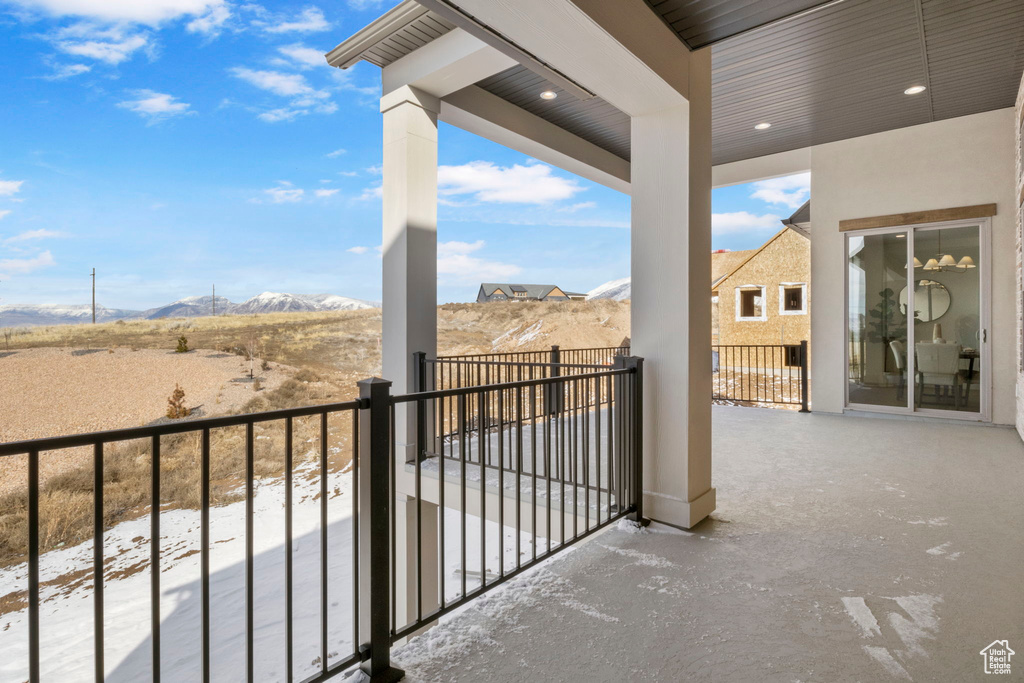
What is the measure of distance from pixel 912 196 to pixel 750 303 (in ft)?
34.2

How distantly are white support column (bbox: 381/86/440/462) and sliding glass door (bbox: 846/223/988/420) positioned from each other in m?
5.12

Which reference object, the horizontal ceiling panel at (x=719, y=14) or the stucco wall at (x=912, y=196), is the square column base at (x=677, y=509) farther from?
the stucco wall at (x=912, y=196)

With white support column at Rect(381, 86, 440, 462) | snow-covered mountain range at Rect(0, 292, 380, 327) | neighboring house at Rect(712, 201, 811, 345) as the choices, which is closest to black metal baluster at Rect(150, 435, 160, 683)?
white support column at Rect(381, 86, 440, 462)

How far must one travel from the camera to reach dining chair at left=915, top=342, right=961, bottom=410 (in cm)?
535

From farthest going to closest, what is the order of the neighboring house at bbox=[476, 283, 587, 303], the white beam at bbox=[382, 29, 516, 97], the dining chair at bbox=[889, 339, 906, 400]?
1. the neighboring house at bbox=[476, 283, 587, 303]
2. the dining chair at bbox=[889, 339, 906, 400]
3. the white beam at bbox=[382, 29, 516, 97]

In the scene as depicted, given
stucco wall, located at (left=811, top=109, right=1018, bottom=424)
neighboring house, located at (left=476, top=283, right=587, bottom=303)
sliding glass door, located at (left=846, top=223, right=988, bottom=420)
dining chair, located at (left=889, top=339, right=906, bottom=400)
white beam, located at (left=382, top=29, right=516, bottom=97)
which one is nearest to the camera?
white beam, located at (left=382, top=29, right=516, bottom=97)

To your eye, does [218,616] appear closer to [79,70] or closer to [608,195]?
[79,70]

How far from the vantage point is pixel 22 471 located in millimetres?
9891

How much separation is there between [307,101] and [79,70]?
22.6 ft

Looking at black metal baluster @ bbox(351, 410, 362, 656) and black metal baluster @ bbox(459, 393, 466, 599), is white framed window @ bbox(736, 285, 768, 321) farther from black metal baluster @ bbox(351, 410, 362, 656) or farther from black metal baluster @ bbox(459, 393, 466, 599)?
black metal baluster @ bbox(351, 410, 362, 656)

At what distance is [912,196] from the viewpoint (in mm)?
5469

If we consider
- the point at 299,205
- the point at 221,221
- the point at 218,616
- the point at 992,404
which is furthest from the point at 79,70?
the point at 992,404

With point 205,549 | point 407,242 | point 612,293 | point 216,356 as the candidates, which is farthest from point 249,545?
point 612,293

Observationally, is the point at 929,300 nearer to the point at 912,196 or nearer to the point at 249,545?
the point at 912,196
